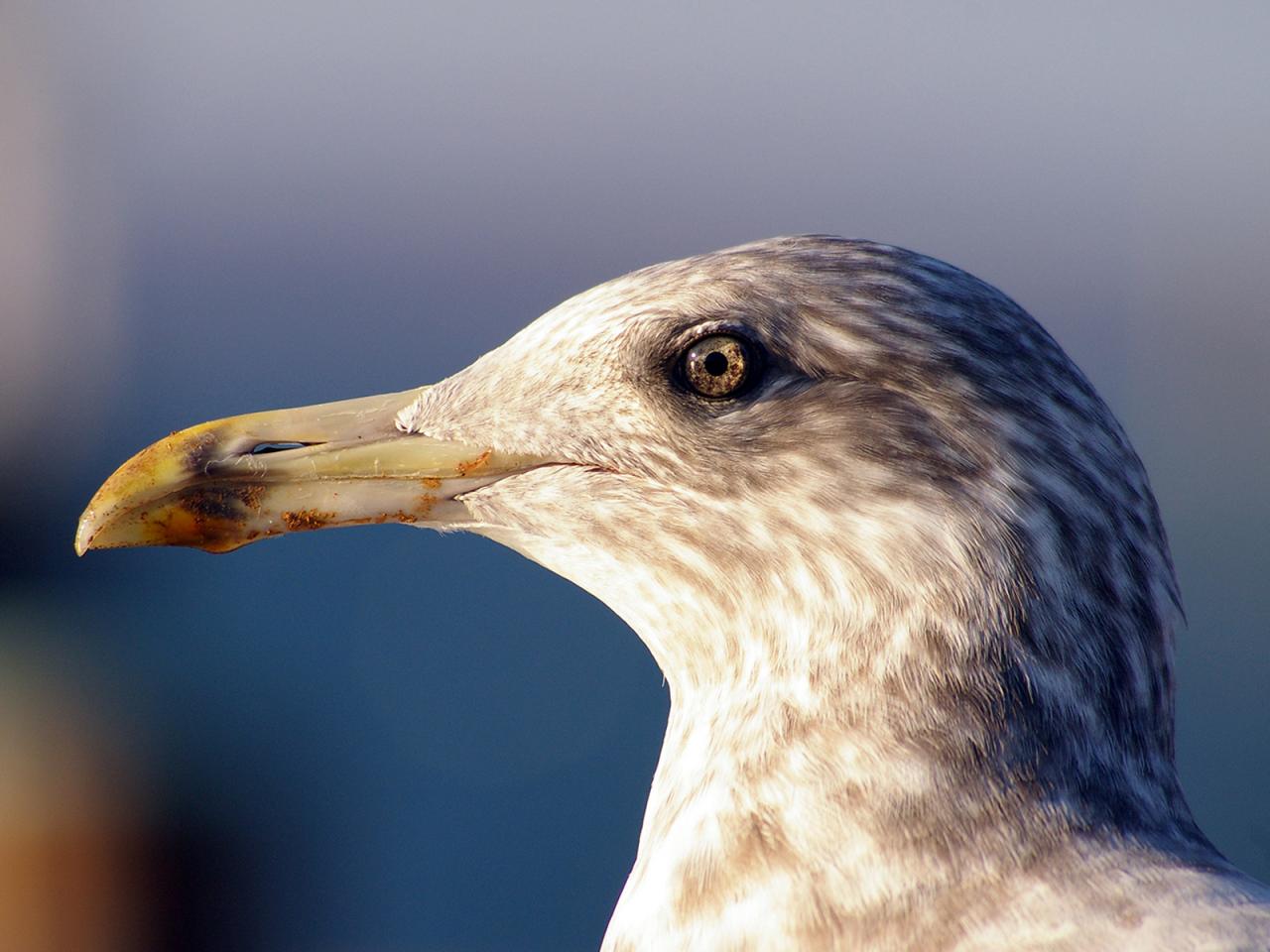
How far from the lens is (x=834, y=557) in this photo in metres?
0.86

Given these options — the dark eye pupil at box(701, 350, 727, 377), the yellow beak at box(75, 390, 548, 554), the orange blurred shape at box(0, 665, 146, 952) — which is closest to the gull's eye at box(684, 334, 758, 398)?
the dark eye pupil at box(701, 350, 727, 377)

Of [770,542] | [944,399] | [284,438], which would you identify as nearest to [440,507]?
[284,438]

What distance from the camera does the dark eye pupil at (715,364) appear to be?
0.89 m

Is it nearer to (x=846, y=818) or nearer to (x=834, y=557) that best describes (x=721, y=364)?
(x=834, y=557)

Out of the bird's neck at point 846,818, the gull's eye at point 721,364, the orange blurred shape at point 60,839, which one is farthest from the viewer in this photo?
the orange blurred shape at point 60,839

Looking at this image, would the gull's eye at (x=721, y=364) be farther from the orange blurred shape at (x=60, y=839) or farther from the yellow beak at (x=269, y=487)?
the orange blurred shape at (x=60, y=839)

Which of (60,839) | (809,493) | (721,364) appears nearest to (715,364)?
(721,364)

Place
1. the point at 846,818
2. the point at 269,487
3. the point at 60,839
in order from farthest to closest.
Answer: the point at 60,839 → the point at 269,487 → the point at 846,818

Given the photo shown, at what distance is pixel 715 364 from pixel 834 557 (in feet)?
0.50

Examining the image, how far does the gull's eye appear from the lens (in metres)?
0.89

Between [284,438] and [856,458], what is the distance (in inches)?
16.8

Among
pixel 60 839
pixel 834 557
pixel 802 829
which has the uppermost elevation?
pixel 834 557

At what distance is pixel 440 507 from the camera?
978 millimetres

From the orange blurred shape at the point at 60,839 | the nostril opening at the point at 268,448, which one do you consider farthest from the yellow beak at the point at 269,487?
the orange blurred shape at the point at 60,839
